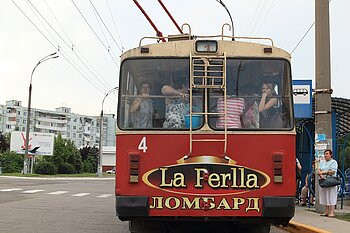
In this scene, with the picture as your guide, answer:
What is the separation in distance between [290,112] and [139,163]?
2.38 m

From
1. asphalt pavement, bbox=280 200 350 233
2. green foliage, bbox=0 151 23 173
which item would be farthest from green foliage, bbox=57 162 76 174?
asphalt pavement, bbox=280 200 350 233

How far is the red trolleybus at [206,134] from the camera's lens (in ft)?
24.5

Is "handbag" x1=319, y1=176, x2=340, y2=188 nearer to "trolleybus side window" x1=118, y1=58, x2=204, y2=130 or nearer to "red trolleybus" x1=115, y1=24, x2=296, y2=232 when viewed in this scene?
"red trolleybus" x1=115, y1=24, x2=296, y2=232

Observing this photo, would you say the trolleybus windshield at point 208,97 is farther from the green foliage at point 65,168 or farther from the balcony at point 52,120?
the balcony at point 52,120

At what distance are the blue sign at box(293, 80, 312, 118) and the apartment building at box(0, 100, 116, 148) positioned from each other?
116222 mm

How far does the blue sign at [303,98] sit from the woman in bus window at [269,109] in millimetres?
6804

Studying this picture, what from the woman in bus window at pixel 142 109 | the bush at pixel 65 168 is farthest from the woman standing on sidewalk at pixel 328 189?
the bush at pixel 65 168

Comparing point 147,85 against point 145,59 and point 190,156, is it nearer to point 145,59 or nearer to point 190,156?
point 145,59

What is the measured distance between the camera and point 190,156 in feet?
24.7

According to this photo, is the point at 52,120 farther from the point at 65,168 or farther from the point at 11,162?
the point at 65,168

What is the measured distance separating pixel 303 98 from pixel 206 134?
7531 mm

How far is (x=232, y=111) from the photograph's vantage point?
771 cm

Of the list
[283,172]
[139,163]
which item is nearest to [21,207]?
[139,163]

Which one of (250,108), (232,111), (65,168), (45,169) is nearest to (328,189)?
(250,108)
